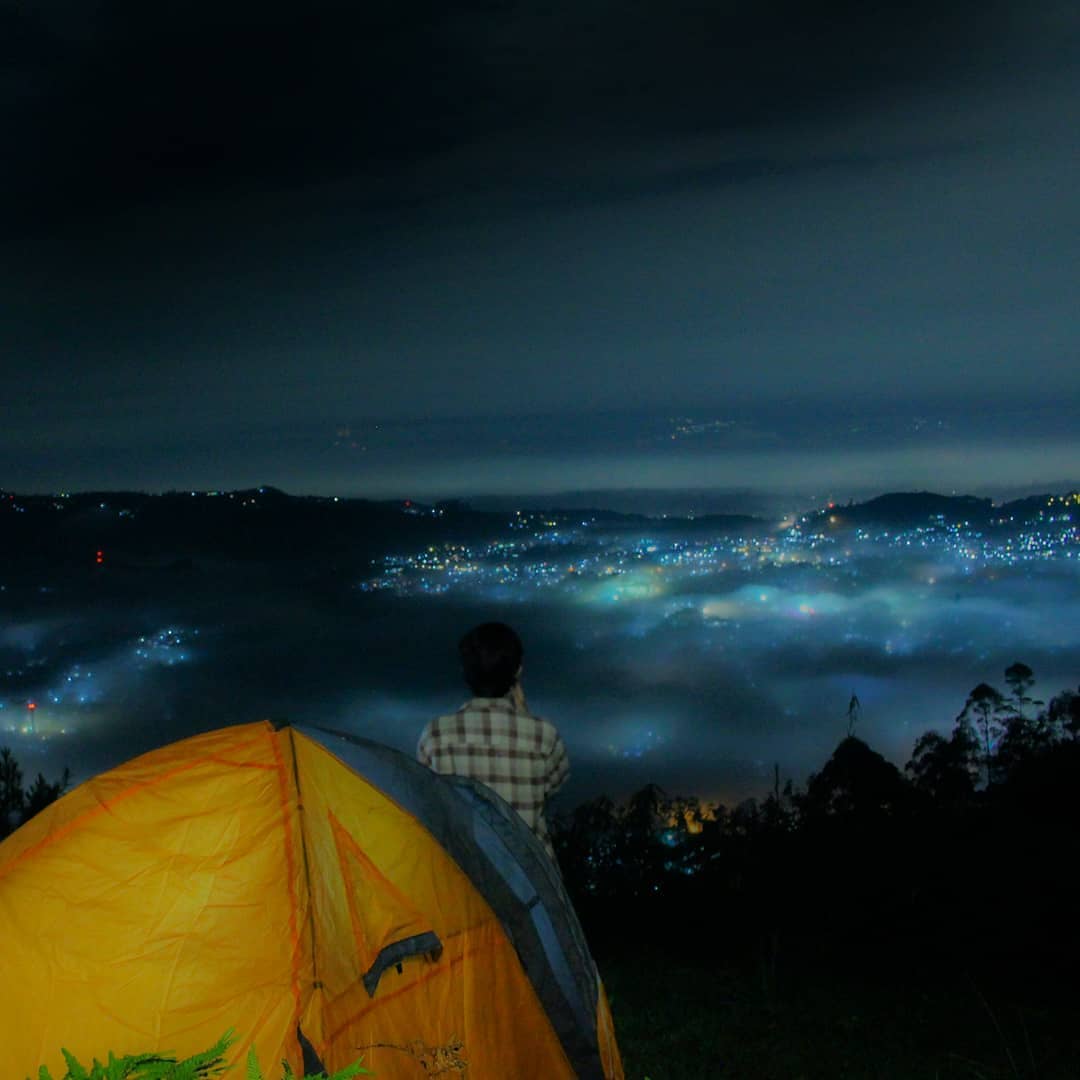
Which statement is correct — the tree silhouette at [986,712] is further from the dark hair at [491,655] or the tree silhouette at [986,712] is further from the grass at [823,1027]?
the dark hair at [491,655]

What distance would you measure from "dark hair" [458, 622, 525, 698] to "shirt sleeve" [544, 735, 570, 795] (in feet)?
1.16

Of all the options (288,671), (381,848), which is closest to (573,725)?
(288,671)

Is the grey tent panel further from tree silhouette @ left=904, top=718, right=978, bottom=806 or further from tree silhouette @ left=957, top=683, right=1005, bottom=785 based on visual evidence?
tree silhouette @ left=957, top=683, right=1005, bottom=785

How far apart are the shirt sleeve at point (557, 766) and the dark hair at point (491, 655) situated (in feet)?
1.16

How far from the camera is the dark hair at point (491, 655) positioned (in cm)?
430

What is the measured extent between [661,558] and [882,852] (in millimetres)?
132463

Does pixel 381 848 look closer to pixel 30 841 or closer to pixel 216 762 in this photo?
pixel 216 762

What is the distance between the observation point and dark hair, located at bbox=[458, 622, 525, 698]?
14.1ft

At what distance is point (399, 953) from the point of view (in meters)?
3.55

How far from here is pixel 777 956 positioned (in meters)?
8.12

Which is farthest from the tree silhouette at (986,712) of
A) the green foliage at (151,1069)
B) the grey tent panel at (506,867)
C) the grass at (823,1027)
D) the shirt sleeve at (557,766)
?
the green foliage at (151,1069)

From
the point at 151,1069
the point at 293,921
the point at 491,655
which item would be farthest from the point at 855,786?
the point at 151,1069

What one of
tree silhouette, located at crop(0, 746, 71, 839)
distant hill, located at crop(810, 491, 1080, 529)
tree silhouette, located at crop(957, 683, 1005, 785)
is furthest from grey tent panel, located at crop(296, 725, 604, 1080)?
distant hill, located at crop(810, 491, 1080, 529)

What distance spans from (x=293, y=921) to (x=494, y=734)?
1.19 m
